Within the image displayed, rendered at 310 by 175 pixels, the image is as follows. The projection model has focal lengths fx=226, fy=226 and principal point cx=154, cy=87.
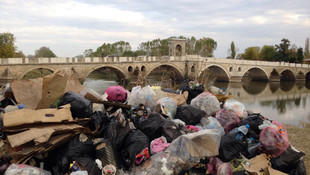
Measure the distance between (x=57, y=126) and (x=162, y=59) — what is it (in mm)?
18812

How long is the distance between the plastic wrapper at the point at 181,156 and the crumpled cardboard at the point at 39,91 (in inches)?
58.6

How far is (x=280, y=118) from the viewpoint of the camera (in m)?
10.1

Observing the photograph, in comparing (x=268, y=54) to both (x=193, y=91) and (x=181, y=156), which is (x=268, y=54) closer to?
(x=193, y=91)

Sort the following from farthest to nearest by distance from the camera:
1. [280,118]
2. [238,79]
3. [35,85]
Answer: [238,79]
[280,118]
[35,85]

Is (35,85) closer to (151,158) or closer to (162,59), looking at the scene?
(151,158)

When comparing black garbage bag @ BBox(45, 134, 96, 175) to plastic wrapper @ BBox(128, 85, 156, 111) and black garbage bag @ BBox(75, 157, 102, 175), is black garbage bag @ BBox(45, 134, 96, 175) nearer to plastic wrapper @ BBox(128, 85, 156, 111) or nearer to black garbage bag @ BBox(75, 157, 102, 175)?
black garbage bag @ BBox(75, 157, 102, 175)

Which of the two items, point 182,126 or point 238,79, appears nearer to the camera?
→ point 182,126

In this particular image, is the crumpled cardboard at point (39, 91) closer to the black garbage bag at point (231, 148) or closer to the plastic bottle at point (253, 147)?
the black garbage bag at point (231, 148)

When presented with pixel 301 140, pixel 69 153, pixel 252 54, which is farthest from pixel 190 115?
pixel 252 54

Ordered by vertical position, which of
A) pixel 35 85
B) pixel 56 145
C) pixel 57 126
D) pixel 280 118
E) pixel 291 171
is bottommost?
pixel 280 118

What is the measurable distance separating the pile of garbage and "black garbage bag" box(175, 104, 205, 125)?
15mm

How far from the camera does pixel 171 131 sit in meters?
2.90

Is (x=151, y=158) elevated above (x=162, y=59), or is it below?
below

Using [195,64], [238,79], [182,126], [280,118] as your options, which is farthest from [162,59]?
[182,126]
